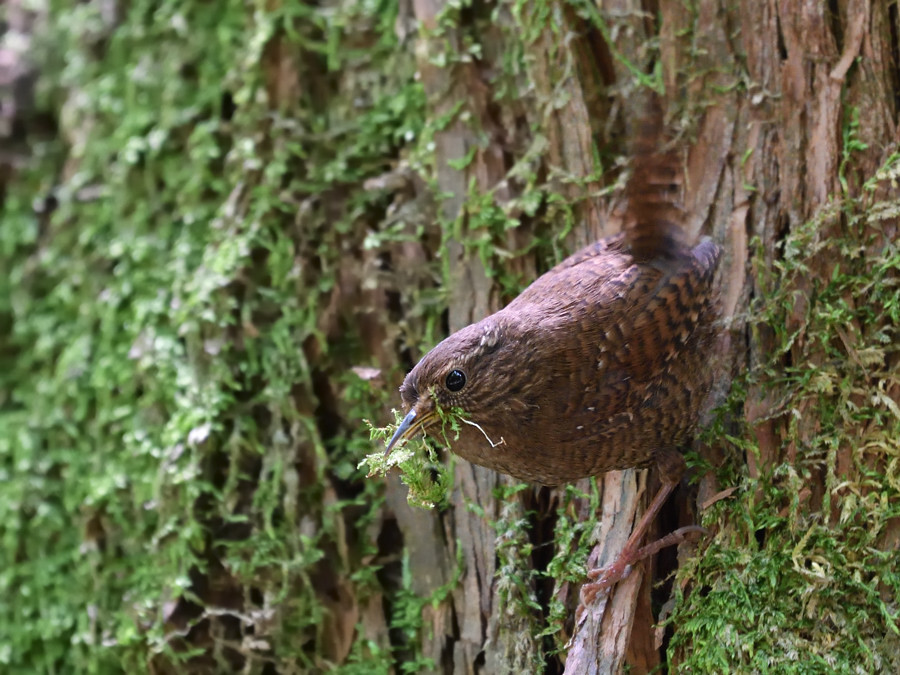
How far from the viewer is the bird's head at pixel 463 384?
2.46 m

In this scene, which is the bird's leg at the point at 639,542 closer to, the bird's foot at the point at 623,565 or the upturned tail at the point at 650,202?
the bird's foot at the point at 623,565

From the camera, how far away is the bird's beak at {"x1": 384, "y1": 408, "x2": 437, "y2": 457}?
95.9 inches

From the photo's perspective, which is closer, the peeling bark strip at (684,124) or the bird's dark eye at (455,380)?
the bird's dark eye at (455,380)

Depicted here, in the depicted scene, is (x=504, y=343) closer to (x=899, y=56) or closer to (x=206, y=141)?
(x=899, y=56)

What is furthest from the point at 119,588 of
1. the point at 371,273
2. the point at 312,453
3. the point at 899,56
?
the point at 899,56

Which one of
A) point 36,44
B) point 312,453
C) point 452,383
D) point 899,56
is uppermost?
point 36,44

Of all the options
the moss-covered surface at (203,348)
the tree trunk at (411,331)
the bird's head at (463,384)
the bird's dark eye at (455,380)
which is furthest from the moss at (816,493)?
the moss-covered surface at (203,348)

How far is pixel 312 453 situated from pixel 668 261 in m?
1.52

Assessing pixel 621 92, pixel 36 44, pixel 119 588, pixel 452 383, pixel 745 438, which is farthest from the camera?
pixel 36 44

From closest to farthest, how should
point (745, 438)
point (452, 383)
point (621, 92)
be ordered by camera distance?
point (452, 383)
point (745, 438)
point (621, 92)

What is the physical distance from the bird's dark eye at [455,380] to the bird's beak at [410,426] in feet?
0.31

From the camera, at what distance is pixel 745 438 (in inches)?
106

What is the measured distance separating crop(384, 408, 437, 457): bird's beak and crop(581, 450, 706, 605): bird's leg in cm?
69

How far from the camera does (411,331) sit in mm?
3363
